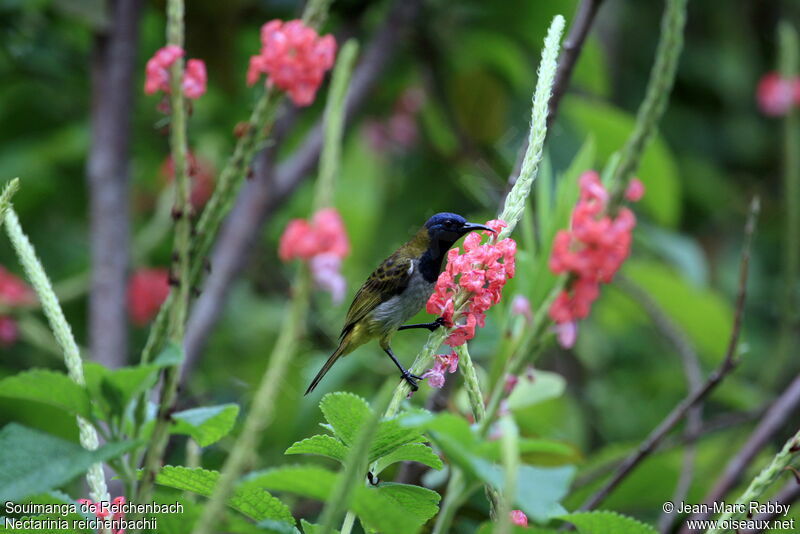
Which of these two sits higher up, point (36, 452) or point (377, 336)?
point (36, 452)

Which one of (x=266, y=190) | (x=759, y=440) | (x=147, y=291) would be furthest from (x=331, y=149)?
(x=147, y=291)

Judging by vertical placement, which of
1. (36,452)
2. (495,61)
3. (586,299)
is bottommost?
(36,452)

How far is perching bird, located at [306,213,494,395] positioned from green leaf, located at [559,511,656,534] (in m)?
0.93

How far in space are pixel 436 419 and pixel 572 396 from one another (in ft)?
8.46

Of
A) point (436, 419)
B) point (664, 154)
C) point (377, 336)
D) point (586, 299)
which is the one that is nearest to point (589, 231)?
point (586, 299)

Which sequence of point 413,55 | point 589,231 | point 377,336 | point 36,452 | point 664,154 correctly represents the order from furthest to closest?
point 413,55, point 664,154, point 377,336, point 36,452, point 589,231

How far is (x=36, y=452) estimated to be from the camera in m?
0.67

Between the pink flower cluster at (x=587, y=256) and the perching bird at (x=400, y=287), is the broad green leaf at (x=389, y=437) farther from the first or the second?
the perching bird at (x=400, y=287)

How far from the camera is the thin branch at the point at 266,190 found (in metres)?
2.13

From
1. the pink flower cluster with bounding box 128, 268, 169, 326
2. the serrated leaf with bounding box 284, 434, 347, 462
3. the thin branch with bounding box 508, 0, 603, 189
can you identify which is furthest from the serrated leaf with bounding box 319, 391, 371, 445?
the pink flower cluster with bounding box 128, 268, 169, 326

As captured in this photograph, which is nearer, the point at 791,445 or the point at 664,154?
the point at 791,445

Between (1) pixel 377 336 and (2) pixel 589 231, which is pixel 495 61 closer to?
(1) pixel 377 336

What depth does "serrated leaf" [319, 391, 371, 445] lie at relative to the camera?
2.35 feet

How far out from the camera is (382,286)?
5.83 ft
